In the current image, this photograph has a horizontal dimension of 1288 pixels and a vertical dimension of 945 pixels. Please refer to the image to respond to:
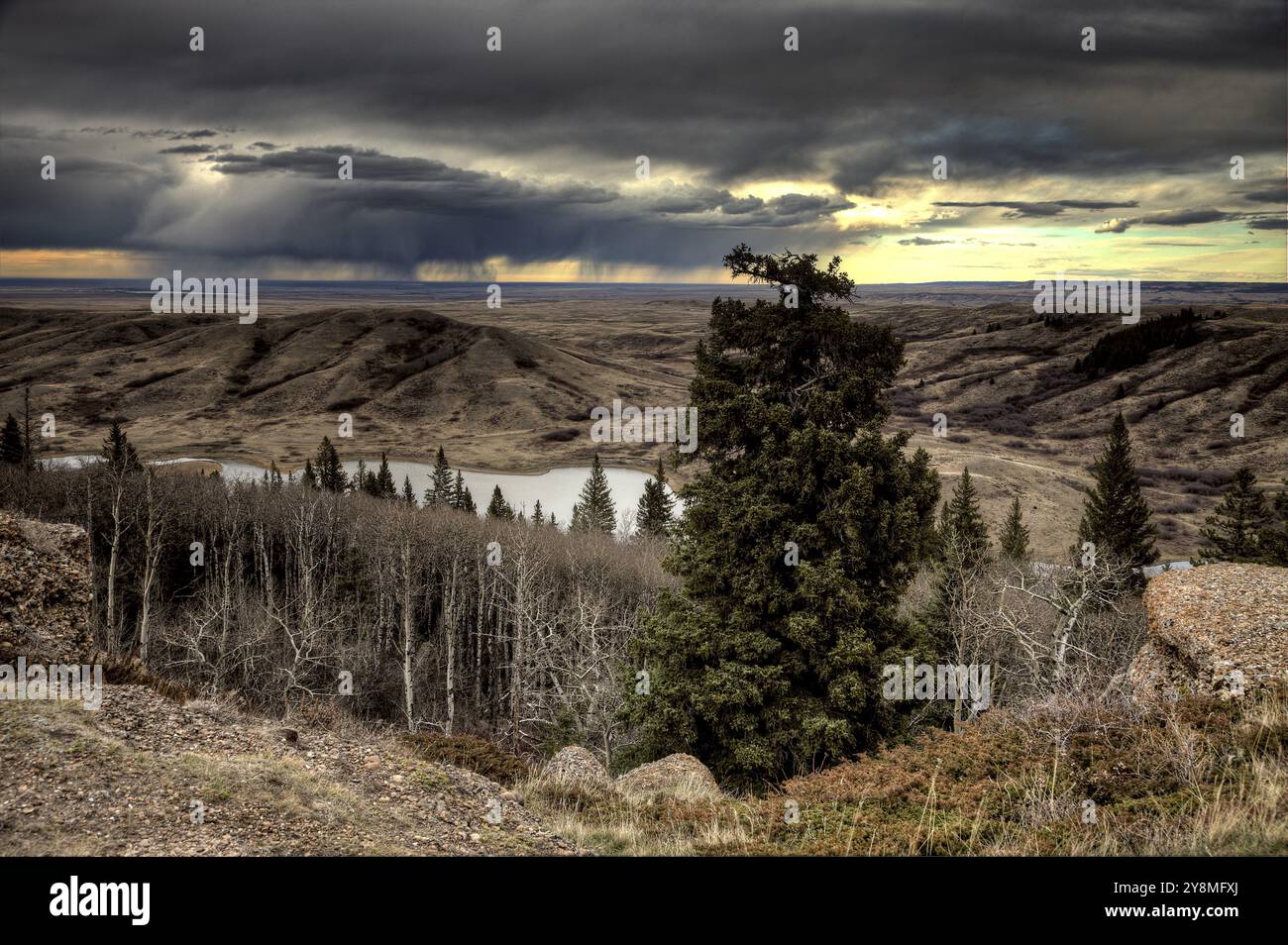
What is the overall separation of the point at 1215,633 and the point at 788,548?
8476 millimetres

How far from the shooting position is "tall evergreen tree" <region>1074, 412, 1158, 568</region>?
6338cm

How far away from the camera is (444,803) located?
11016mm

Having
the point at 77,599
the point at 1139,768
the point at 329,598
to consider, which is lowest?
the point at 329,598

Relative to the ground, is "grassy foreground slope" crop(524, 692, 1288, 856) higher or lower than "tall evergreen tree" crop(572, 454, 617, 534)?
higher

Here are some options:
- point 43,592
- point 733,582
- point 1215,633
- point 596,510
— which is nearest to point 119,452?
point 596,510

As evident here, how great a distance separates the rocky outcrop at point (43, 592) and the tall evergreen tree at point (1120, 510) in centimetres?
6721

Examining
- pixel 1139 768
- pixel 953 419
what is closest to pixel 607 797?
pixel 1139 768

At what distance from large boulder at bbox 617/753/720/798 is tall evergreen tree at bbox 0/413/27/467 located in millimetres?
91204

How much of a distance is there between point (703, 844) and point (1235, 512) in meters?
57.8

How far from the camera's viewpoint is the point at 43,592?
13102mm

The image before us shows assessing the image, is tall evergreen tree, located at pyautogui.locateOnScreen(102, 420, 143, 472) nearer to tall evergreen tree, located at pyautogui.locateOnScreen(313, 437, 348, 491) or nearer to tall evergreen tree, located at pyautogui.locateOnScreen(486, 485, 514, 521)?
tall evergreen tree, located at pyautogui.locateOnScreen(313, 437, 348, 491)

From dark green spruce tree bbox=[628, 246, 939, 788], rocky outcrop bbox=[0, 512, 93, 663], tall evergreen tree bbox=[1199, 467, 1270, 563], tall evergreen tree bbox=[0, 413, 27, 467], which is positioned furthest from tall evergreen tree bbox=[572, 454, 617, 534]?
rocky outcrop bbox=[0, 512, 93, 663]

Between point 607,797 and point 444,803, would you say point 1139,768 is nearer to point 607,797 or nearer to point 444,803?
point 607,797

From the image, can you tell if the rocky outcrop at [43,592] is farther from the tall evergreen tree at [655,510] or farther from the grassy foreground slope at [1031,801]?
the tall evergreen tree at [655,510]
